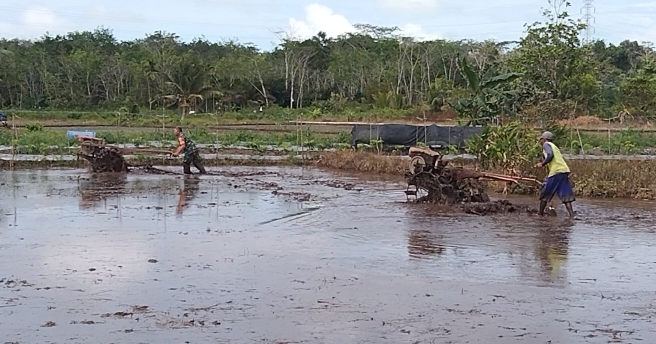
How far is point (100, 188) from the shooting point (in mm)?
19344

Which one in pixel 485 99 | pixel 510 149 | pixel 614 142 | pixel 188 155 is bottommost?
pixel 188 155

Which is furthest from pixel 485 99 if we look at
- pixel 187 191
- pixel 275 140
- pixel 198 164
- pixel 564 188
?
pixel 564 188

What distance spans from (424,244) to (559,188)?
3926 mm

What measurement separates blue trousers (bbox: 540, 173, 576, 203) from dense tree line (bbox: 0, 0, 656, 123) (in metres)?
28.4

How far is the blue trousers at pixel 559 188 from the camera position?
48.4ft

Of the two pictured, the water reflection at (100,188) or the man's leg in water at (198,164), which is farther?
the man's leg in water at (198,164)

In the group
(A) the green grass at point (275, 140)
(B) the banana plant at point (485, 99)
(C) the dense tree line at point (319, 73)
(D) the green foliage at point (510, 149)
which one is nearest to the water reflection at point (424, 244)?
(D) the green foliage at point (510, 149)

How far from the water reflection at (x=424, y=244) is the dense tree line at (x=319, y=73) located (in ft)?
102

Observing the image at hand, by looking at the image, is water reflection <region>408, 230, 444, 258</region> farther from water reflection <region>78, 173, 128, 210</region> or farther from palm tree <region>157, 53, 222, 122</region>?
palm tree <region>157, 53, 222, 122</region>

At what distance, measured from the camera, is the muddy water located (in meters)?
7.36

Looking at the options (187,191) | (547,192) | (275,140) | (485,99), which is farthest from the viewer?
(275,140)

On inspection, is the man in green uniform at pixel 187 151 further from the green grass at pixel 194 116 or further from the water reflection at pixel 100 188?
the green grass at pixel 194 116

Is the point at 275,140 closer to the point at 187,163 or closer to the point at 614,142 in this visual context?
the point at 187,163

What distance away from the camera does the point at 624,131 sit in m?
35.6
